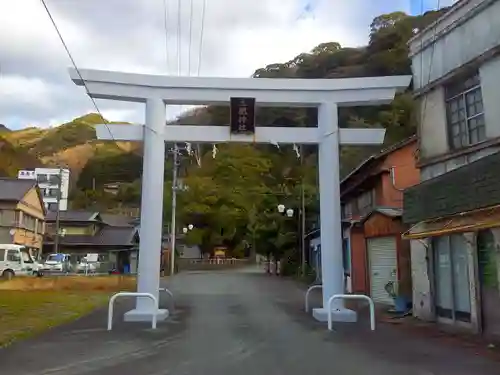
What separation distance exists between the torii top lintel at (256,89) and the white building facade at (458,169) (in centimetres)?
120

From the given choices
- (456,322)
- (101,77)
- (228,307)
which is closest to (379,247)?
(228,307)

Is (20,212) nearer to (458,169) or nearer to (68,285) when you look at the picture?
(68,285)

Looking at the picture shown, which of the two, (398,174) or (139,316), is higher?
(398,174)

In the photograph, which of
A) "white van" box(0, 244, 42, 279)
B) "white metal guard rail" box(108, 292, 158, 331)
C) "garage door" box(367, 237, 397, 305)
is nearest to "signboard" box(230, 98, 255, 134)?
"white metal guard rail" box(108, 292, 158, 331)

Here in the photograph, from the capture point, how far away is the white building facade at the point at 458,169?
33.4 feet

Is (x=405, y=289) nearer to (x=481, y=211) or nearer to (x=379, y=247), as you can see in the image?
(x=379, y=247)

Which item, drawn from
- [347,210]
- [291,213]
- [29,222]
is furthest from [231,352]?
[29,222]

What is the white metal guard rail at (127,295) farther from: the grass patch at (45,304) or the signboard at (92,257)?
the signboard at (92,257)

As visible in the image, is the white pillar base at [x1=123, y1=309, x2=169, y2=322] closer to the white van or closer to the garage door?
the garage door

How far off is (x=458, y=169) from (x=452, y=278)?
2733 mm

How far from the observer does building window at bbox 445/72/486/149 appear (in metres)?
11.3

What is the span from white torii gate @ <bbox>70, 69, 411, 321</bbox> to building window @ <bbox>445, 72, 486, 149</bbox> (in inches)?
60.0

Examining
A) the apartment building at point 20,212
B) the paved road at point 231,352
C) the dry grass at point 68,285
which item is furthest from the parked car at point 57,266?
the paved road at point 231,352

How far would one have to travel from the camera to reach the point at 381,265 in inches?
742
